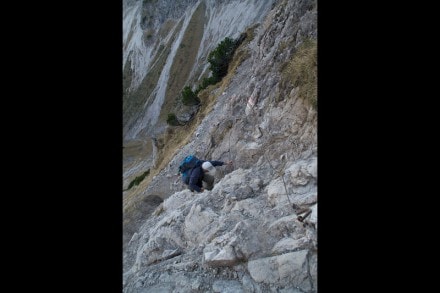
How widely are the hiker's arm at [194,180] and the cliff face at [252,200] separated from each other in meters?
0.24

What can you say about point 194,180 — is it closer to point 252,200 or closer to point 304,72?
point 252,200

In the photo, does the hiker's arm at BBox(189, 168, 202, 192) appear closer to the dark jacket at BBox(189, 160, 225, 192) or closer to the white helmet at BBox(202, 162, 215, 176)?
the dark jacket at BBox(189, 160, 225, 192)

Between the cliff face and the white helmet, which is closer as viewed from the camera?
the cliff face

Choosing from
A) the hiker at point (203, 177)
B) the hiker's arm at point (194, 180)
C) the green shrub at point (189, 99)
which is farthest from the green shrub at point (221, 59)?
the hiker's arm at point (194, 180)

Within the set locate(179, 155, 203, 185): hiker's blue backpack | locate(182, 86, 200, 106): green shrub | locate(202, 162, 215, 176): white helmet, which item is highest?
locate(179, 155, 203, 185): hiker's blue backpack

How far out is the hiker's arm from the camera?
372 inches

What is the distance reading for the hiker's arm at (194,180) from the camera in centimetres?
944

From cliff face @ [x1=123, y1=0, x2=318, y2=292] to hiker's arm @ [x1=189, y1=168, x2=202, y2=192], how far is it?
9.5 inches

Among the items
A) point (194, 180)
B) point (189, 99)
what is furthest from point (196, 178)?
point (189, 99)

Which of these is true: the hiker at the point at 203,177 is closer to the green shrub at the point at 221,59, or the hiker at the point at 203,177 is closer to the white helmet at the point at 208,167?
the white helmet at the point at 208,167

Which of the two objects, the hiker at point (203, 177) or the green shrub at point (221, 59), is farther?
the green shrub at point (221, 59)

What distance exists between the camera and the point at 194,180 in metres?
9.55

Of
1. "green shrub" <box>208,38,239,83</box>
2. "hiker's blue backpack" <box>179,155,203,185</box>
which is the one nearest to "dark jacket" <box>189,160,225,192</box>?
"hiker's blue backpack" <box>179,155,203,185</box>
